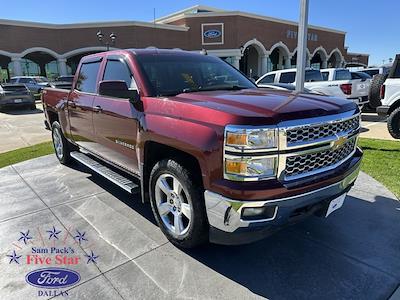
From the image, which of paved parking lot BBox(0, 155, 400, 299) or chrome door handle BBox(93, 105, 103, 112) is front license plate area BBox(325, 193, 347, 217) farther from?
chrome door handle BBox(93, 105, 103, 112)

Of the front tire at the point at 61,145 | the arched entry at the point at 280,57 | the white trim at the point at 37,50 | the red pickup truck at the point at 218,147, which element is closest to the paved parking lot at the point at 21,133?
the front tire at the point at 61,145

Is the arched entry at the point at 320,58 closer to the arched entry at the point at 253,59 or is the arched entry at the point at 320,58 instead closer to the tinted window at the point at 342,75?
the arched entry at the point at 253,59

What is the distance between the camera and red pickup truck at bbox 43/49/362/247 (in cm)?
257

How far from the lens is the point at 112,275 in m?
3.03

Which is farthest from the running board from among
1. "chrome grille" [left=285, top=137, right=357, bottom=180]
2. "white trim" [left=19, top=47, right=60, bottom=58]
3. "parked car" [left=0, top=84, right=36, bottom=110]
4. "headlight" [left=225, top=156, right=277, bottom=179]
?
"white trim" [left=19, top=47, right=60, bottom=58]

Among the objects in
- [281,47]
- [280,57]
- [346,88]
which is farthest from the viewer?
[280,57]

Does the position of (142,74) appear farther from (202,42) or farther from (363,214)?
(202,42)

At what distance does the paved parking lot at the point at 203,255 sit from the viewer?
110 inches

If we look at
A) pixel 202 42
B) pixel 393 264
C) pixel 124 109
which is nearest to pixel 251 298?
pixel 393 264

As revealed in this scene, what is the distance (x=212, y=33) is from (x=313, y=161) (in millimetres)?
46738

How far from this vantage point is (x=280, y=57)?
60.2 meters

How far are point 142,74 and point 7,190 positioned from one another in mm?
3218
